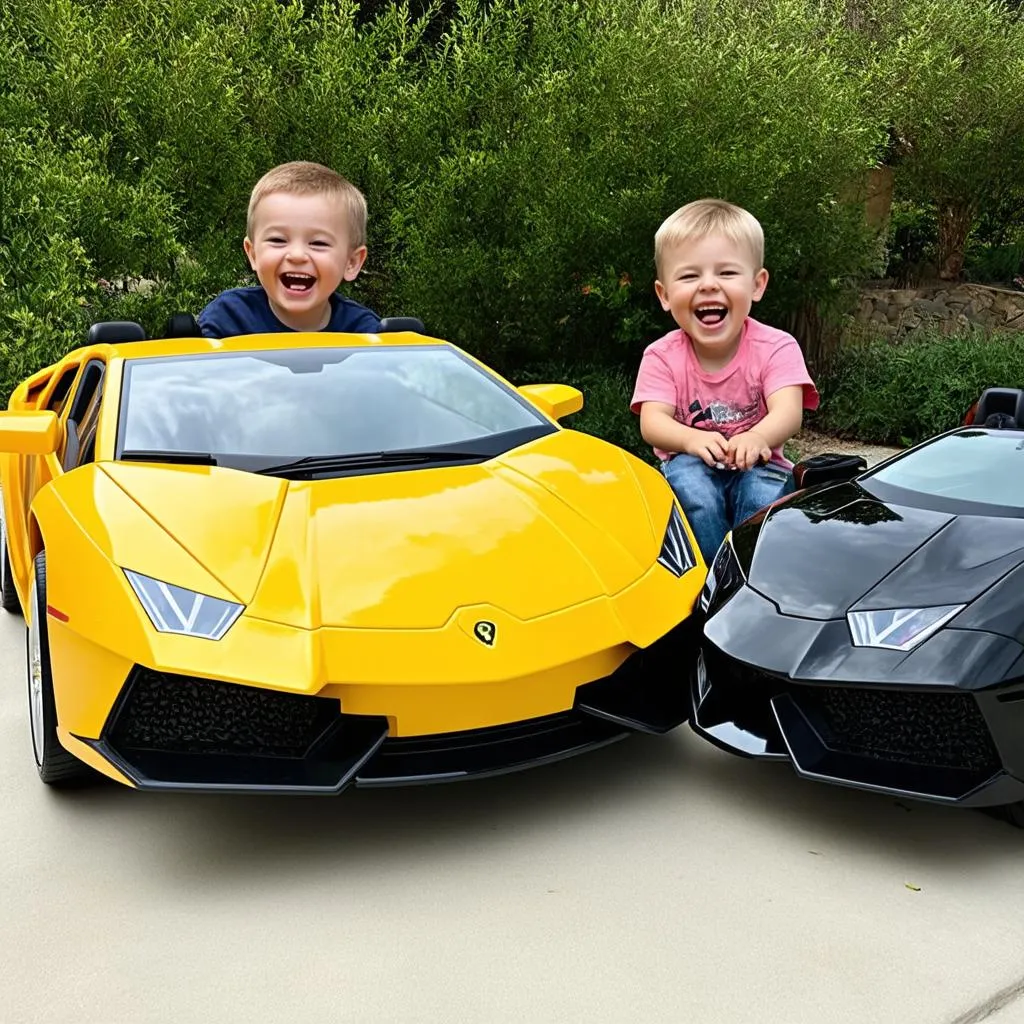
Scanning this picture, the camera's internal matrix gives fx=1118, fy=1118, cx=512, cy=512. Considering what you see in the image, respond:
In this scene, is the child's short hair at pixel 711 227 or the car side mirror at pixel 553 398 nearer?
the car side mirror at pixel 553 398

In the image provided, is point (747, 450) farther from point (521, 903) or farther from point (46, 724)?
point (46, 724)

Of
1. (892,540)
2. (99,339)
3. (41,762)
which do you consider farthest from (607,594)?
(99,339)

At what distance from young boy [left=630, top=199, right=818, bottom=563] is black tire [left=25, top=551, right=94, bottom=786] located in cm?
213

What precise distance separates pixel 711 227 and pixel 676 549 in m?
1.50

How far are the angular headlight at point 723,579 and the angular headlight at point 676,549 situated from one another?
0.22 ft

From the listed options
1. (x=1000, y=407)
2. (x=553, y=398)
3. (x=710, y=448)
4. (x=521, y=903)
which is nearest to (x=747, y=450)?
(x=710, y=448)

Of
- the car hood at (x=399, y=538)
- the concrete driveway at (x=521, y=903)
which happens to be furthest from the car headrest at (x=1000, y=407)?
the concrete driveway at (x=521, y=903)

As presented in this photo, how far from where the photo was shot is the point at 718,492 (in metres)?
3.95

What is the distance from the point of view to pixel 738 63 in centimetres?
651

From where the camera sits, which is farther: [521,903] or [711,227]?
[711,227]

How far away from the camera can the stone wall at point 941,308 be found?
31.2 ft

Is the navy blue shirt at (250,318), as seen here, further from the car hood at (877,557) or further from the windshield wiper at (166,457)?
the car hood at (877,557)

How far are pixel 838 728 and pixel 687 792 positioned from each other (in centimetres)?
50

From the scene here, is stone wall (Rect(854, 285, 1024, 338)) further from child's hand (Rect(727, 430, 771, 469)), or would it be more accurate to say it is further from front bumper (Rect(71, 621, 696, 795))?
front bumper (Rect(71, 621, 696, 795))
